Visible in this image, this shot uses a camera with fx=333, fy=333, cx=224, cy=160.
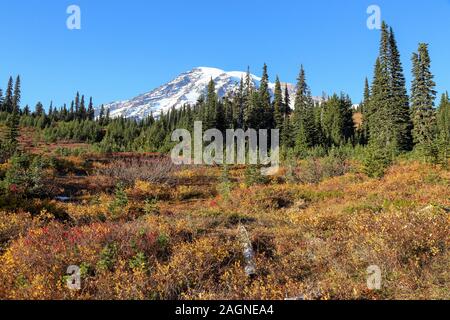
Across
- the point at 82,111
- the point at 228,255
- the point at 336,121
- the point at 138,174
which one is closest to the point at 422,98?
the point at 336,121

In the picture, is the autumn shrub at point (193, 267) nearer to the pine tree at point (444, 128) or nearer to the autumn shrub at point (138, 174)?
the autumn shrub at point (138, 174)

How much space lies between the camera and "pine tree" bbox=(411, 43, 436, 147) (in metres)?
39.8

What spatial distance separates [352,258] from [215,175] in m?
23.0

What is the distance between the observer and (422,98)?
41.2m

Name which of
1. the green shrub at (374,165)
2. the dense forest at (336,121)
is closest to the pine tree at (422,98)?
the dense forest at (336,121)

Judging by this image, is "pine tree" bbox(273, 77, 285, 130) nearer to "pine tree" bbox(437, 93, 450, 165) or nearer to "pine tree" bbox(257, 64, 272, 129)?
"pine tree" bbox(257, 64, 272, 129)

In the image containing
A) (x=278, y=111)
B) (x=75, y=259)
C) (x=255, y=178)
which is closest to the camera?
(x=75, y=259)

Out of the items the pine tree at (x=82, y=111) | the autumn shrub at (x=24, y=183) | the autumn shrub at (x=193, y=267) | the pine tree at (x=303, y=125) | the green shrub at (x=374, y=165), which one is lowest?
the autumn shrub at (x=193, y=267)

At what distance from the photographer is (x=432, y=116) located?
40250 mm

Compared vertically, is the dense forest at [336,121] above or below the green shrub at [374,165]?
above

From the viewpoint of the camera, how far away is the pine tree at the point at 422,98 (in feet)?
131

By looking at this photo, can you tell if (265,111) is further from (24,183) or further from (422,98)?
(24,183)

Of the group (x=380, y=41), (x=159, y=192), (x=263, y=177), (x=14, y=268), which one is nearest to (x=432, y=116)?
(x=380, y=41)

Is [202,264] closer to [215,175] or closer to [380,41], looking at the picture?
[215,175]
